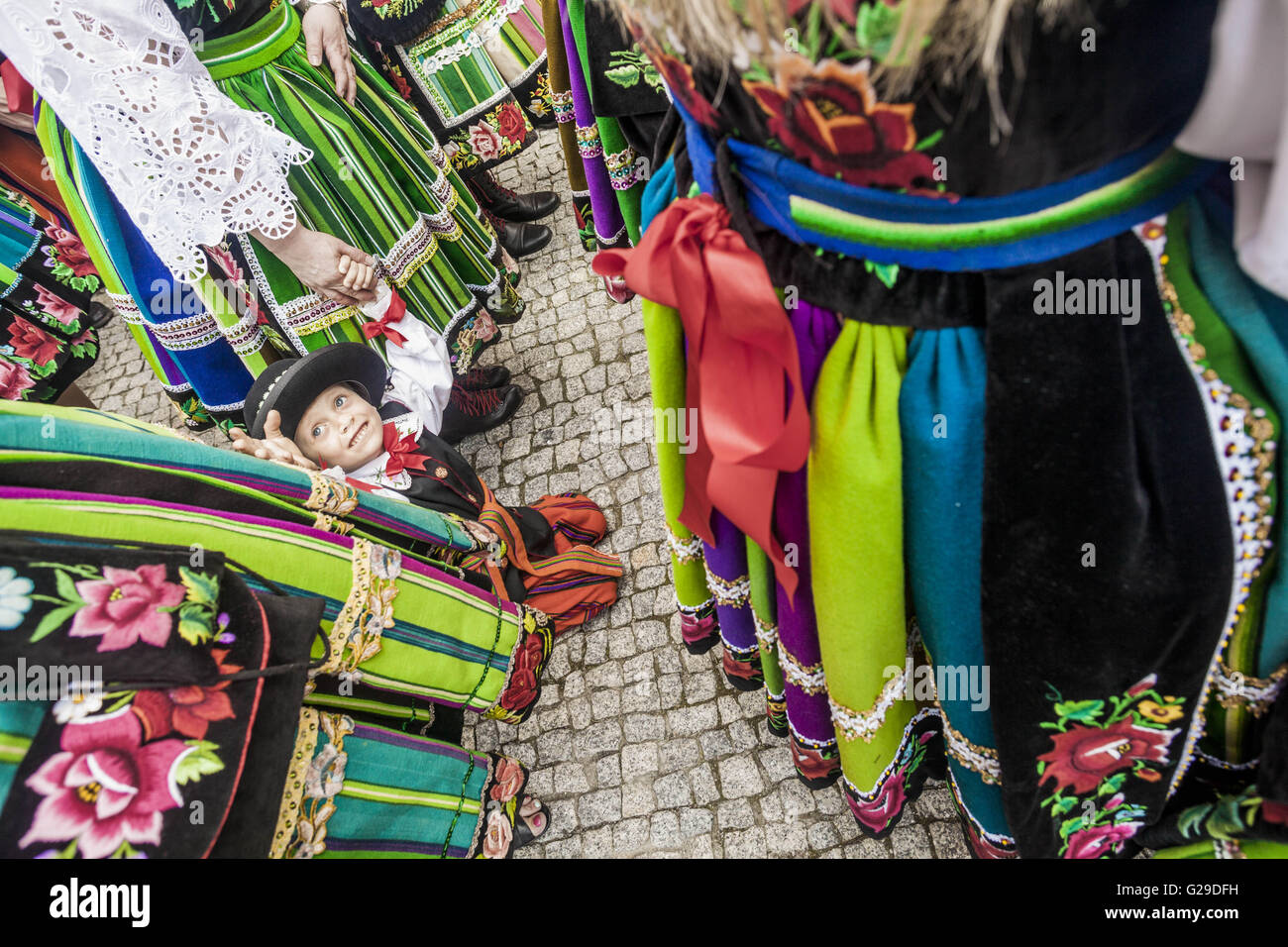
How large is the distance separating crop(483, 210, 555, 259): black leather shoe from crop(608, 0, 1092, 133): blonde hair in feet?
9.36

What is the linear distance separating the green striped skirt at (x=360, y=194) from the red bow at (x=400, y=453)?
14.7 inches

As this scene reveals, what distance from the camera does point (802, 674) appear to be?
1385mm

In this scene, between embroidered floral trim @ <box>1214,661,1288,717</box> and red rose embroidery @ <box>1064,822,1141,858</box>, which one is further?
red rose embroidery @ <box>1064,822,1141,858</box>

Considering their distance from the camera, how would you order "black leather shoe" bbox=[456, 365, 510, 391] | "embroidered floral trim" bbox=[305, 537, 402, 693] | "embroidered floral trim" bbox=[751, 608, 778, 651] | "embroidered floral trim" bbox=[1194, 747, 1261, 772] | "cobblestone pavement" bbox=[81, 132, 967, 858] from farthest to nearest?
1. "black leather shoe" bbox=[456, 365, 510, 391]
2. "cobblestone pavement" bbox=[81, 132, 967, 858]
3. "embroidered floral trim" bbox=[751, 608, 778, 651]
4. "embroidered floral trim" bbox=[305, 537, 402, 693]
5. "embroidered floral trim" bbox=[1194, 747, 1261, 772]

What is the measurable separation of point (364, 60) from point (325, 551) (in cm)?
206

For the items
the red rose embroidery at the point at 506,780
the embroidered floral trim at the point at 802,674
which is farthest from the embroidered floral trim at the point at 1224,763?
the red rose embroidery at the point at 506,780

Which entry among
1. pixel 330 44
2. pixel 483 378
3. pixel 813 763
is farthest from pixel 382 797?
pixel 330 44

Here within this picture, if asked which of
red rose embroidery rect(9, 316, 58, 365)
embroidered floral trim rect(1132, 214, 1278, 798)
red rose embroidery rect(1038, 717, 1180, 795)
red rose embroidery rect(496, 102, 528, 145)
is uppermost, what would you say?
red rose embroidery rect(496, 102, 528, 145)

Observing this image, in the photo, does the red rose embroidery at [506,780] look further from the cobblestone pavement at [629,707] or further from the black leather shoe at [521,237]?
the black leather shoe at [521,237]

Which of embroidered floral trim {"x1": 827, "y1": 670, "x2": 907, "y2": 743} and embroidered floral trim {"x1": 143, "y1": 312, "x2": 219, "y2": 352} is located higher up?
embroidered floral trim {"x1": 143, "y1": 312, "x2": 219, "y2": 352}

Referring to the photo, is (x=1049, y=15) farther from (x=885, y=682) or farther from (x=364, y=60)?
(x=364, y=60)

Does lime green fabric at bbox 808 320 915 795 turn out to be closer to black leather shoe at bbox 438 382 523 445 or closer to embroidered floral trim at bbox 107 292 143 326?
black leather shoe at bbox 438 382 523 445

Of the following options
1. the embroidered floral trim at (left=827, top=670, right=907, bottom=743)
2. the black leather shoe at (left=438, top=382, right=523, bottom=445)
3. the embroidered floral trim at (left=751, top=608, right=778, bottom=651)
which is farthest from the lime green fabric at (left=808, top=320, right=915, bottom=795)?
the black leather shoe at (left=438, top=382, right=523, bottom=445)

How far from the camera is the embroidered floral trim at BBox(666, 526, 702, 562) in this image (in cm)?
157
